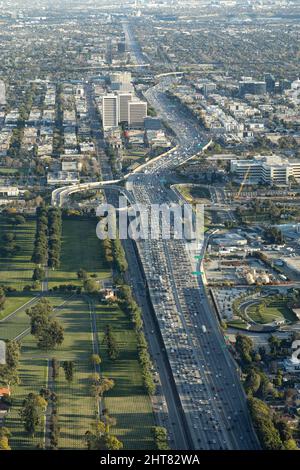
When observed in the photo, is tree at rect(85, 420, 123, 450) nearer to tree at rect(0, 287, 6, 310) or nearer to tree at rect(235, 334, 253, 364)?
tree at rect(235, 334, 253, 364)

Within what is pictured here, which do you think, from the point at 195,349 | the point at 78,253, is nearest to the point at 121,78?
the point at 78,253

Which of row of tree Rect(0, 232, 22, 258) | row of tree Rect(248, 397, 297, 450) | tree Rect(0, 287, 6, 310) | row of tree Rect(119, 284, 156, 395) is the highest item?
row of tree Rect(248, 397, 297, 450)

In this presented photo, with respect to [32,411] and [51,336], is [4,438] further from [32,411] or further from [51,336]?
[51,336]

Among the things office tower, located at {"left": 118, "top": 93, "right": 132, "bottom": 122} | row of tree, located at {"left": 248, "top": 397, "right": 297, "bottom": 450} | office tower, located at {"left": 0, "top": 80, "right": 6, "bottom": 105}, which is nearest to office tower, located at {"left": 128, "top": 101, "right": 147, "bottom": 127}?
office tower, located at {"left": 118, "top": 93, "right": 132, "bottom": 122}

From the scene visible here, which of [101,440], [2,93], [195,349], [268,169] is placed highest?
[101,440]

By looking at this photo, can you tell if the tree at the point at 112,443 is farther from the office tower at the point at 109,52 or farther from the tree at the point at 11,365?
the office tower at the point at 109,52

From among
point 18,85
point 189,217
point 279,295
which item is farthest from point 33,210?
point 18,85

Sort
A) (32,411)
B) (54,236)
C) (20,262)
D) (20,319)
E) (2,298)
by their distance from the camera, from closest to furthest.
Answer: (32,411) → (20,319) → (2,298) → (20,262) → (54,236)

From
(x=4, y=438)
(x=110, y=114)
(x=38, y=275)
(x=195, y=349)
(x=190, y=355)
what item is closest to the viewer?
(x=4, y=438)
